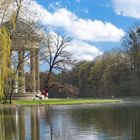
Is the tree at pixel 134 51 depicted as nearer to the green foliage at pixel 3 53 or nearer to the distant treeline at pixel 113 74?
the distant treeline at pixel 113 74

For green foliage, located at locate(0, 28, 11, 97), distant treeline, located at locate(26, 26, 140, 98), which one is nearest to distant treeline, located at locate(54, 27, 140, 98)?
distant treeline, located at locate(26, 26, 140, 98)

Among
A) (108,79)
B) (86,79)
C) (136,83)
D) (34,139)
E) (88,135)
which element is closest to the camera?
(34,139)

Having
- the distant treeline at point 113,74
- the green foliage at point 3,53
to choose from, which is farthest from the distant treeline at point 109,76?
the green foliage at point 3,53

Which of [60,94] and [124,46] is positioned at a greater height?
[124,46]

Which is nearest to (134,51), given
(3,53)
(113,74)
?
(113,74)

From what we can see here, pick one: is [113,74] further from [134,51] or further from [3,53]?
[3,53]

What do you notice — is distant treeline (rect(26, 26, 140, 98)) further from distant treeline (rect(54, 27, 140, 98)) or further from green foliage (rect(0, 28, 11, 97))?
green foliage (rect(0, 28, 11, 97))

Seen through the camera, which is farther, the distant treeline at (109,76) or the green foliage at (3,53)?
the distant treeline at (109,76)

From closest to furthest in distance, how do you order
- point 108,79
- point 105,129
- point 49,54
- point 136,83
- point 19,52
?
point 105,129 < point 19,52 < point 49,54 < point 136,83 < point 108,79

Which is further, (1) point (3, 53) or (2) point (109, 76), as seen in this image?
(2) point (109, 76)

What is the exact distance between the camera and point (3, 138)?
66.1 ft

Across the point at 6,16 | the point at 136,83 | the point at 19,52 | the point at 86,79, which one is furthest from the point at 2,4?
the point at 86,79

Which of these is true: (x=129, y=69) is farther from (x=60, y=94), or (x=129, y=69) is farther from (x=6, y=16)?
(x=6, y=16)

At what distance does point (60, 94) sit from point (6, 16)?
89833 mm
